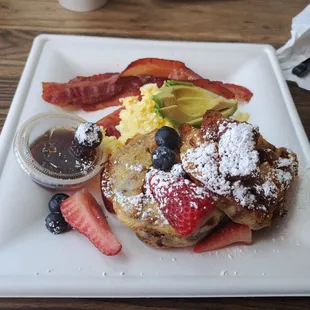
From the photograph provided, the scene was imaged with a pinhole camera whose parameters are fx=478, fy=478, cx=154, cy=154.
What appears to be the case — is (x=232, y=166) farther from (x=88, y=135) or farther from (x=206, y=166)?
(x=88, y=135)

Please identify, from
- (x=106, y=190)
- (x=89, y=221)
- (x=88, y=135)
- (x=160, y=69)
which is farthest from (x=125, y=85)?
(x=89, y=221)

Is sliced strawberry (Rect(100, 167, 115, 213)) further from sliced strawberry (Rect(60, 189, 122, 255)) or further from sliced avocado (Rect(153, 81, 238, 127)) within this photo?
sliced avocado (Rect(153, 81, 238, 127))

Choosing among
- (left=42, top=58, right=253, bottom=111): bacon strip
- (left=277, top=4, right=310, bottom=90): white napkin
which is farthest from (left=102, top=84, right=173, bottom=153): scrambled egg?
(left=277, top=4, right=310, bottom=90): white napkin

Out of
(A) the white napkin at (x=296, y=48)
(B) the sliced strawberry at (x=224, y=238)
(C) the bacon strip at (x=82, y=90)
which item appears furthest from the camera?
(A) the white napkin at (x=296, y=48)

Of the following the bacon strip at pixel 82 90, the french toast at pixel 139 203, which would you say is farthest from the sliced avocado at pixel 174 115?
the bacon strip at pixel 82 90

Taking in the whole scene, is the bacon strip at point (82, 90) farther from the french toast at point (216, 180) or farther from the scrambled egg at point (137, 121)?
the french toast at point (216, 180)
